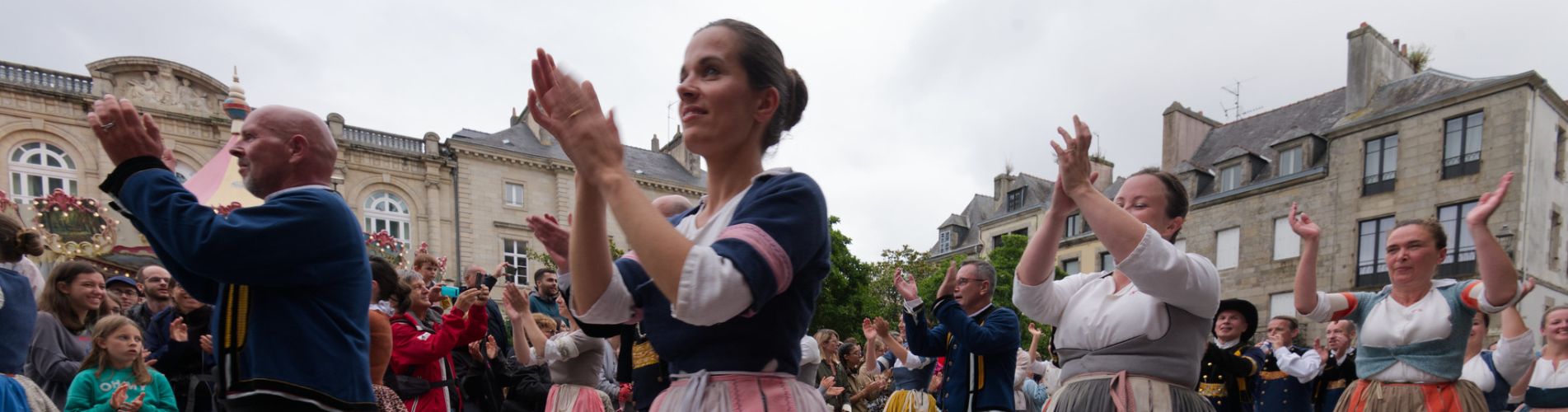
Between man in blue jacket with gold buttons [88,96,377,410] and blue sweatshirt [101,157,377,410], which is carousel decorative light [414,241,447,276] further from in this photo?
blue sweatshirt [101,157,377,410]

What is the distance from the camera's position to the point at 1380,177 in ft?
78.8

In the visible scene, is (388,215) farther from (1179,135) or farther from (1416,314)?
(1416,314)

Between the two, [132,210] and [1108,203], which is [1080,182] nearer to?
[1108,203]

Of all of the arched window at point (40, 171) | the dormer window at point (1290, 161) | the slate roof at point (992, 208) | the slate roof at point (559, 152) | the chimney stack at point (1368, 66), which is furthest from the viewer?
the slate roof at point (992, 208)

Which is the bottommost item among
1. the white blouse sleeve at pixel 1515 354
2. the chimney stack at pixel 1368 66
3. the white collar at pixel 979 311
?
the white blouse sleeve at pixel 1515 354

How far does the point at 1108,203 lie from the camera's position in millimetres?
2547

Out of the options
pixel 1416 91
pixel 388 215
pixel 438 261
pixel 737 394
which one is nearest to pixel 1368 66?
pixel 1416 91

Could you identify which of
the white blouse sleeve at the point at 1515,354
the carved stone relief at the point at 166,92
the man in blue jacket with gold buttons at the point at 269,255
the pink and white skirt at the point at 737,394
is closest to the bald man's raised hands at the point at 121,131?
the man in blue jacket with gold buttons at the point at 269,255

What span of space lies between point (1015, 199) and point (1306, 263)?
3392 cm

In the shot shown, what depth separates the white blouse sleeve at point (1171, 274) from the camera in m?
2.50

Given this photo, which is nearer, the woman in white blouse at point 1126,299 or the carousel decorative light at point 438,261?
the woman in white blouse at point 1126,299

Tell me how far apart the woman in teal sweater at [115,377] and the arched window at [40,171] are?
23945 mm

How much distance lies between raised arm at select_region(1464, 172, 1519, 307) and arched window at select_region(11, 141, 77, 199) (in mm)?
29958

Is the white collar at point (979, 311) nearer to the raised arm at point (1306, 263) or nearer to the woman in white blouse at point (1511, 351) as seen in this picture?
the raised arm at point (1306, 263)
